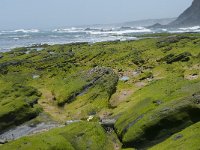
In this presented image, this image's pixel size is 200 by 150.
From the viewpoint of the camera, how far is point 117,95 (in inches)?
2259

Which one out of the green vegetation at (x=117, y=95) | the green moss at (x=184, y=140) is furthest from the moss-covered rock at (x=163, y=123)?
the green moss at (x=184, y=140)

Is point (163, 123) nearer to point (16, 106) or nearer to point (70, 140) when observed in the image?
point (70, 140)

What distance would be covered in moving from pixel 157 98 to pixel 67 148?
1182 cm

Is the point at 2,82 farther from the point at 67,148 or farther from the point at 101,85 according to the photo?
the point at 67,148

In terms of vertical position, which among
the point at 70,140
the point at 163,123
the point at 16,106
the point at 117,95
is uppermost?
the point at 163,123

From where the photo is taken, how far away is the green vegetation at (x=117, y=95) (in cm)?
3634

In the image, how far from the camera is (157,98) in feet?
140

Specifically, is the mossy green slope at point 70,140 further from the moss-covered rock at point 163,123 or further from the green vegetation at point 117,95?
the moss-covered rock at point 163,123

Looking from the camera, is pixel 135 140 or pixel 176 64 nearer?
pixel 135 140

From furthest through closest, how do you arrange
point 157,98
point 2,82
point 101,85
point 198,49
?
point 198,49
point 2,82
point 101,85
point 157,98

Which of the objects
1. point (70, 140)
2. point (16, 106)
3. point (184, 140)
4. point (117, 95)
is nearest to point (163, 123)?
point (184, 140)

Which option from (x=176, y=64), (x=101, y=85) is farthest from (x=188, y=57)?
(x=101, y=85)

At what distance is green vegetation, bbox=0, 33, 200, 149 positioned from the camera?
36344 mm

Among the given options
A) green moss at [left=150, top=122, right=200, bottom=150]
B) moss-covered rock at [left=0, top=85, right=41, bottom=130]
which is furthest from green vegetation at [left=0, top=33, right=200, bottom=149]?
green moss at [left=150, top=122, right=200, bottom=150]
